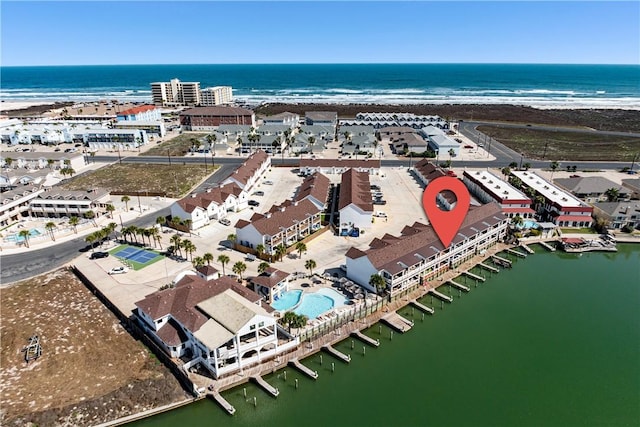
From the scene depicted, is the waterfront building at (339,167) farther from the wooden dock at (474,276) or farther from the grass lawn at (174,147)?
the wooden dock at (474,276)

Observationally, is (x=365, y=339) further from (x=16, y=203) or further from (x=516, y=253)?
(x=16, y=203)

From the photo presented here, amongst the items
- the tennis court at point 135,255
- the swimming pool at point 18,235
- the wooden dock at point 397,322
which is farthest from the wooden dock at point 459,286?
the swimming pool at point 18,235

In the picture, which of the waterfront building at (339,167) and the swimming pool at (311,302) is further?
the waterfront building at (339,167)

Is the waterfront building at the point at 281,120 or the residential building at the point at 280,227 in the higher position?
the waterfront building at the point at 281,120

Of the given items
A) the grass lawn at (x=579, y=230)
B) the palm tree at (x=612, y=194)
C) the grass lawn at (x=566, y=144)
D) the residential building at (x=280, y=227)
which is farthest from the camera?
the grass lawn at (x=566, y=144)

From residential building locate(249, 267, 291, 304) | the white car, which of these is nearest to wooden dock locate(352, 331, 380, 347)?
residential building locate(249, 267, 291, 304)

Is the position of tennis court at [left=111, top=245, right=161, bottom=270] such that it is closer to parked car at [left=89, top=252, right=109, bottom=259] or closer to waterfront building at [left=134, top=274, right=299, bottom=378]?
parked car at [left=89, top=252, right=109, bottom=259]

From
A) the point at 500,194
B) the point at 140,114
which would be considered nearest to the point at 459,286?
the point at 500,194
